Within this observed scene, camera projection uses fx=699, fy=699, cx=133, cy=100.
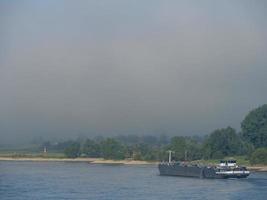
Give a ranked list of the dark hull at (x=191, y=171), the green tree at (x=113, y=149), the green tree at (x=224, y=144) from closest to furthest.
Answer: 1. the dark hull at (x=191, y=171)
2. the green tree at (x=224, y=144)
3. the green tree at (x=113, y=149)

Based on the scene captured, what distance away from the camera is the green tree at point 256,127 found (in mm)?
94562

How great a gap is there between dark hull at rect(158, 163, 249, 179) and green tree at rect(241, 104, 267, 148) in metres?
25.9

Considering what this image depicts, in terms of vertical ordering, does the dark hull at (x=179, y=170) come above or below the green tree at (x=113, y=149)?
below

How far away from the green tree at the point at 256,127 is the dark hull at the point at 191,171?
25950mm

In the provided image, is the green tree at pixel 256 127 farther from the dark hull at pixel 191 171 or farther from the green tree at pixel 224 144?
A: the dark hull at pixel 191 171

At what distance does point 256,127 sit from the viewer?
313 ft

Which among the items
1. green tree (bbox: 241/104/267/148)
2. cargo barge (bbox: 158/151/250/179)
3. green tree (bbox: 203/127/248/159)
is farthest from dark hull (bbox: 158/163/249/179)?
green tree (bbox: 241/104/267/148)

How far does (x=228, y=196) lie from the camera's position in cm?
4394

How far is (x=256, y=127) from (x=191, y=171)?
28904 millimetres

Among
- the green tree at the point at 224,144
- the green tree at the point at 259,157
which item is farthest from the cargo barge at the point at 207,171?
the green tree at the point at 224,144

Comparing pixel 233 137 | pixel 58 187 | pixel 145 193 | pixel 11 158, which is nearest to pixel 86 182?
pixel 58 187

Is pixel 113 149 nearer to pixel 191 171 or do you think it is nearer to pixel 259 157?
pixel 259 157

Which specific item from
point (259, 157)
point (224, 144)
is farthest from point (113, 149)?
point (259, 157)

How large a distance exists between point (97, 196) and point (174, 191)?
24.3ft
